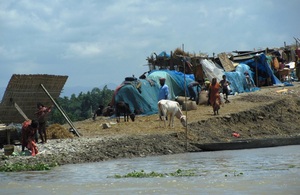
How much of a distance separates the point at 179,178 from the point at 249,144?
6843 millimetres

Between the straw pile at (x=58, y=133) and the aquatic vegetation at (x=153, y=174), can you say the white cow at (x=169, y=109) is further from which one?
the aquatic vegetation at (x=153, y=174)

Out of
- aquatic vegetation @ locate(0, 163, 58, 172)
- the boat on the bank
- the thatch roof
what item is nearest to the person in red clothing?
aquatic vegetation @ locate(0, 163, 58, 172)

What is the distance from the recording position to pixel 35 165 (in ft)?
55.2

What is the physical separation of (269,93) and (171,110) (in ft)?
28.1

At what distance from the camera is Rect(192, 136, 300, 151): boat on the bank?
2052 cm

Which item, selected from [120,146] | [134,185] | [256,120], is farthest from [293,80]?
[134,185]

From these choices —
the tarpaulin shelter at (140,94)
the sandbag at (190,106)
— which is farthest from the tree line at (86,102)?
the sandbag at (190,106)

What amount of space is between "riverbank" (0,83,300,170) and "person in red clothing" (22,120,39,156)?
0.82 ft

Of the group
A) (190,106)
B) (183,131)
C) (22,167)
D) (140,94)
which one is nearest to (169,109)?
(183,131)

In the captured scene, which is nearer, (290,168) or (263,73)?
(290,168)

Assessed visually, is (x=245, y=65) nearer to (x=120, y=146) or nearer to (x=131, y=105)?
(x=131, y=105)

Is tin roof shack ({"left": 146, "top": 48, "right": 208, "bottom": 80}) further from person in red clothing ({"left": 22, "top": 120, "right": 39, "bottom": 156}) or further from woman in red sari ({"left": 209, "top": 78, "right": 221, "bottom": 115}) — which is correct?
person in red clothing ({"left": 22, "top": 120, "right": 39, "bottom": 156})

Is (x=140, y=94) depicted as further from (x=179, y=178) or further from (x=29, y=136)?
(x=179, y=178)

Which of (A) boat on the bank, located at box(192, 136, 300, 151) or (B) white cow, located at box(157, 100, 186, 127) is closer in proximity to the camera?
(A) boat on the bank, located at box(192, 136, 300, 151)
